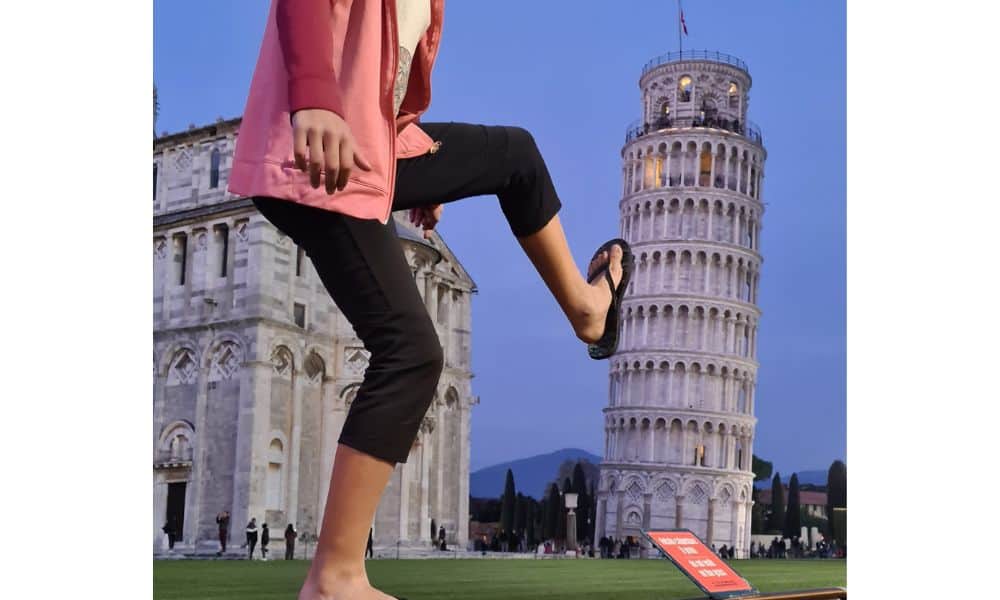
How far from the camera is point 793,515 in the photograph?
49.0 ft

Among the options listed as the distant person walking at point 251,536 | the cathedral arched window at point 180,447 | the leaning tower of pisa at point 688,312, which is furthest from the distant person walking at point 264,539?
the leaning tower of pisa at point 688,312


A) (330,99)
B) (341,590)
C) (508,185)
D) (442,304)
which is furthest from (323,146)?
(442,304)

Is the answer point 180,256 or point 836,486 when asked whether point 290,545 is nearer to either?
point 180,256

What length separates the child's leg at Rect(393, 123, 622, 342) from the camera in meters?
2.47

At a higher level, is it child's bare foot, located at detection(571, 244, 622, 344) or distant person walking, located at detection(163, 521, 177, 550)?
child's bare foot, located at detection(571, 244, 622, 344)

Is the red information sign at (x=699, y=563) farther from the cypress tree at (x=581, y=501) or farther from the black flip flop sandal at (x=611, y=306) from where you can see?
the cypress tree at (x=581, y=501)

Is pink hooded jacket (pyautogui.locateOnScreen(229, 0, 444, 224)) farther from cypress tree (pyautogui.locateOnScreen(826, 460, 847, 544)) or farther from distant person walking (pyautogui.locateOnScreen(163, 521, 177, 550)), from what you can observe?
distant person walking (pyautogui.locateOnScreen(163, 521, 177, 550))

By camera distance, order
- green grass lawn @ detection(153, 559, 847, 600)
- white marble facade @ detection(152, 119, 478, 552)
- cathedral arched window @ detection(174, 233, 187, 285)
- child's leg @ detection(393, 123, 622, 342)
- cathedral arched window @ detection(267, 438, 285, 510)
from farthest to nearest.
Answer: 1. cathedral arched window @ detection(267, 438, 285, 510)
2. cathedral arched window @ detection(174, 233, 187, 285)
3. white marble facade @ detection(152, 119, 478, 552)
4. green grass lawn @ detection(153, 559, 847, 600)
5. child's leg @ detection(393, 123, 622, 342)

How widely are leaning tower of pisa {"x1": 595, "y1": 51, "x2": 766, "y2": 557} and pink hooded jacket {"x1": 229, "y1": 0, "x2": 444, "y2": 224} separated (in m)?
6.72

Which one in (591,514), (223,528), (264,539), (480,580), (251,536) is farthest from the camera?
(591,514)

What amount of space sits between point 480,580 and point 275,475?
22.1 ft

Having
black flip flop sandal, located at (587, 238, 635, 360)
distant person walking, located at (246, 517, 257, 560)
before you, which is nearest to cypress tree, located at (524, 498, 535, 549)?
distant person walking, located at (246, 517, 257, 560)
